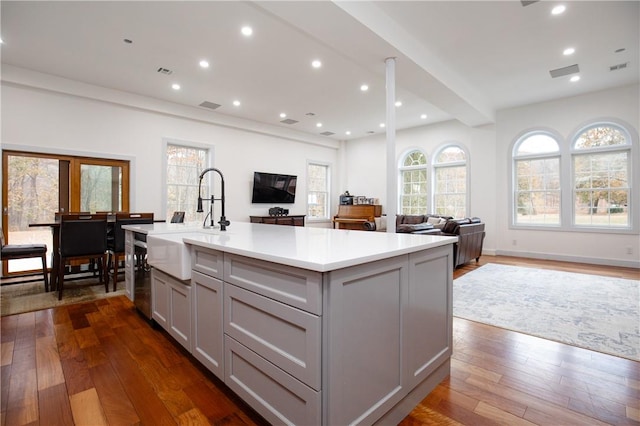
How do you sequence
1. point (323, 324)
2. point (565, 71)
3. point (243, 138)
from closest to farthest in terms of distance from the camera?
point (323, 324)
point (565, 71)
point (243, 138)

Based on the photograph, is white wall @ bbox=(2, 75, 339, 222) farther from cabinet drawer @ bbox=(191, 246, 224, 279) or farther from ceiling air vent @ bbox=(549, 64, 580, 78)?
ceiling air vent @ bbox=(549, 64, 580, 78)

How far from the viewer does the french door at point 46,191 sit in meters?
4.63

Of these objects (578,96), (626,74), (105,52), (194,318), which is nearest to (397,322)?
(194,318)

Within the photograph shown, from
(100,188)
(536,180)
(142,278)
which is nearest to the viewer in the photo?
(142,278)

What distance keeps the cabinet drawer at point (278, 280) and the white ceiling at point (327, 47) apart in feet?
7.90

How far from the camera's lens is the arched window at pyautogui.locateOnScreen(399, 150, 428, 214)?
806 centimetres

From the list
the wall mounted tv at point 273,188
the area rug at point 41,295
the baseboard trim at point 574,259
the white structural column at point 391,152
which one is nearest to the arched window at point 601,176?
the baseboard trim at point 574,259

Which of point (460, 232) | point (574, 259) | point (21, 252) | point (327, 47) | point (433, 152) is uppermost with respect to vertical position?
point (327, 47)

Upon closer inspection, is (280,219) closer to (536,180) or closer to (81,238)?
(81,238)

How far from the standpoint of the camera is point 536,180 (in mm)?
6383

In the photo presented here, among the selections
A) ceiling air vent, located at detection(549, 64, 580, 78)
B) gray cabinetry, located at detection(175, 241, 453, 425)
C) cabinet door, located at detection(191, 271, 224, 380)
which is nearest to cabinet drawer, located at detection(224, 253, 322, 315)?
gray cabinetry, located at detection(175, 241, 453, 425)

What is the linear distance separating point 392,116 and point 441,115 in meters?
3.77

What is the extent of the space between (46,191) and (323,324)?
19.1ft

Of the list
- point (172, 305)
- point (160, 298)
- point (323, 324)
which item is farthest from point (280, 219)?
point (323, 324)
